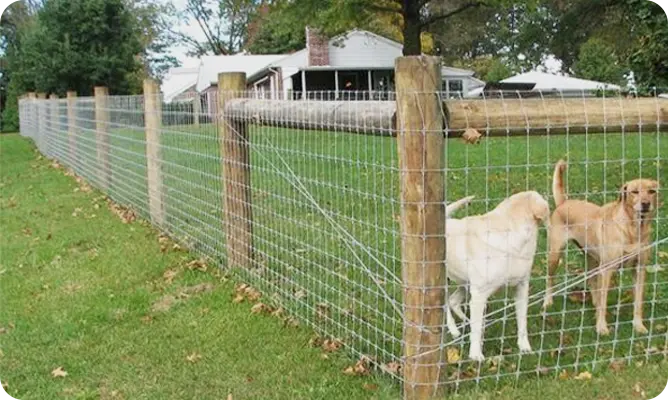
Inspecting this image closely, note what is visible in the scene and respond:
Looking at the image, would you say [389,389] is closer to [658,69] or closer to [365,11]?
[658,69]

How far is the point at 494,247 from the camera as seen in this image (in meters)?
3.83

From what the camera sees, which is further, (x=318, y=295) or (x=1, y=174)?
(x=1, y=174)

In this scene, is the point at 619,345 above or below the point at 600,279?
below

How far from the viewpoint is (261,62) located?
41438 mm

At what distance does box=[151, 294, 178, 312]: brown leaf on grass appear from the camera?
5.27 metres

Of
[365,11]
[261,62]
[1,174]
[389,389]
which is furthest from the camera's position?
[261,62]

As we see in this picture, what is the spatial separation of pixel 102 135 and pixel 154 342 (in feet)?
19.7

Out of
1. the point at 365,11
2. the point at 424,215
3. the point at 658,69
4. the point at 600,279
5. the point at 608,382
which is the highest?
the point at 365,11

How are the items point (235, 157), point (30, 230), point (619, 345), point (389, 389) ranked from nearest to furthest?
point (389, 389) → point (619, 345) → point (235, 157) → point (30, 230)

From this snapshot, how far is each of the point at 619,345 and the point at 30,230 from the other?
6289mm

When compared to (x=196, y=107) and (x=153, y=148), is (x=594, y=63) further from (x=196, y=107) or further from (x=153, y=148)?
(x=196, y=107)

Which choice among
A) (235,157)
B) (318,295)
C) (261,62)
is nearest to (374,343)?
(318,295)

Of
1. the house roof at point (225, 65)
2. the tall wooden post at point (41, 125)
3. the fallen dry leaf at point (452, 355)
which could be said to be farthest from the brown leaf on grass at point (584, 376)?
the house roof at point (225, 65)

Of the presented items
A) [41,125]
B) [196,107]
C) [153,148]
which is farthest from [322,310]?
[41,125]
